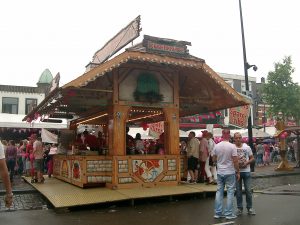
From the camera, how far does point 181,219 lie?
25.7 ft

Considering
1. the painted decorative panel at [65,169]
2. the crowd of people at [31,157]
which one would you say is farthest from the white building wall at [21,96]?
the painted decorative panel at [65,169]

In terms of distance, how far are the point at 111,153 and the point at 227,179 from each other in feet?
15.9

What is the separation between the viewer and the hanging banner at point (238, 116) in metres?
14.4

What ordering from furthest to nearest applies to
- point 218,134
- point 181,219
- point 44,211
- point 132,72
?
point 218,134 → point 132,72 → point 44,211 → point 181,219

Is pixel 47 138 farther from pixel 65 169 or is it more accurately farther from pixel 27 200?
pixel 27 200

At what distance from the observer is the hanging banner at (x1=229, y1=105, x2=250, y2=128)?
14352 mm

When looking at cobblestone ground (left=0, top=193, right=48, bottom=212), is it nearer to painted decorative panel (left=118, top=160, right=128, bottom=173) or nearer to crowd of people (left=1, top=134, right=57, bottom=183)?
crowd of people (left=1, top=134, right=57, bottom=183)

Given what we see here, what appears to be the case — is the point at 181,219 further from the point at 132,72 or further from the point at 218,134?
the point at 218,134

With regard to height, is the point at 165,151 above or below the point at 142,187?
above

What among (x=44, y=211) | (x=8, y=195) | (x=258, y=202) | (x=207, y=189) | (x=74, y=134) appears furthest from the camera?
(x=74, y=134)

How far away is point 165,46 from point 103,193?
17.0ft

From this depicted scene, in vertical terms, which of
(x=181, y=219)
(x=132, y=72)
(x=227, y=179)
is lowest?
(x=181, y=219)

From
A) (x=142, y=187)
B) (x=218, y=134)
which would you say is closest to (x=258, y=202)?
(x=142, y=187)

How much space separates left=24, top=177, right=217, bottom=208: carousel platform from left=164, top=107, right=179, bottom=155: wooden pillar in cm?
124
